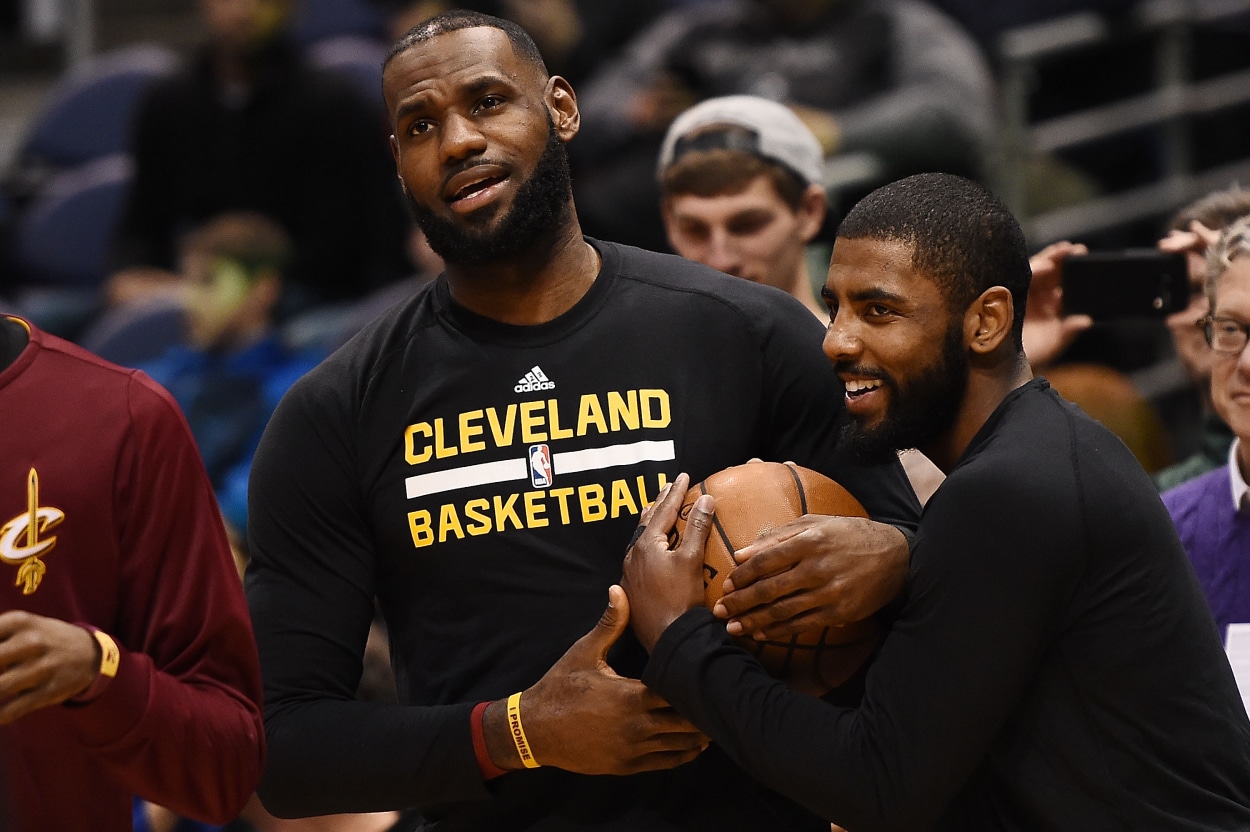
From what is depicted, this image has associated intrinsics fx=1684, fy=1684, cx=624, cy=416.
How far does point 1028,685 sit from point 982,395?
443 millimetres

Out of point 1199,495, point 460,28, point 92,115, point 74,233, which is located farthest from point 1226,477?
point 92,115

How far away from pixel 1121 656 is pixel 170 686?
130 cm

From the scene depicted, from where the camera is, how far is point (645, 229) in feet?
19.8

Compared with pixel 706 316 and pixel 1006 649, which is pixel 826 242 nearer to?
pixel 706 316

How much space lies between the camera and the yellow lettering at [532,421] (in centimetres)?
273

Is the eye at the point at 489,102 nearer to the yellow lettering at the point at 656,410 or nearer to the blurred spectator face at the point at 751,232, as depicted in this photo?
the yellow lettering at the point at 656,410

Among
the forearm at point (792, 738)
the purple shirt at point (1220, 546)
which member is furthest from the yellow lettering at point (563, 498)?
the purple shirt at point (1220, 546)

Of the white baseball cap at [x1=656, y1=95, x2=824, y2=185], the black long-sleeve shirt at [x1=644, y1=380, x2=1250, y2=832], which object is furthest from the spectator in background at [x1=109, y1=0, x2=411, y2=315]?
the black long-sleeve shirt at [x1=644, y1=380, x2=1250, y2=832]

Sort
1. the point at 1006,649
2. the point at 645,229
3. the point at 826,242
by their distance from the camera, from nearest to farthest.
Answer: the point at 1006,649 < the point at 826,242 < the point at 645,229

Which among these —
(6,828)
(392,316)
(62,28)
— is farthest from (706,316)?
(62,28)

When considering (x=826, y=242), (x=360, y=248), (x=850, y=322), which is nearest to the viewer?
(x=850, y=322)

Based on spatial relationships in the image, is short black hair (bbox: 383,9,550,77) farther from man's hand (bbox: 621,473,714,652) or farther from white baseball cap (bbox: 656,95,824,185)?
white baseball cap (bbox: 656,95,824,185)

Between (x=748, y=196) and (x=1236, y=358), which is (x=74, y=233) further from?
(x=1236, y=358)

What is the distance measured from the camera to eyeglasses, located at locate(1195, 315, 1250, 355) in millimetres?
3109
